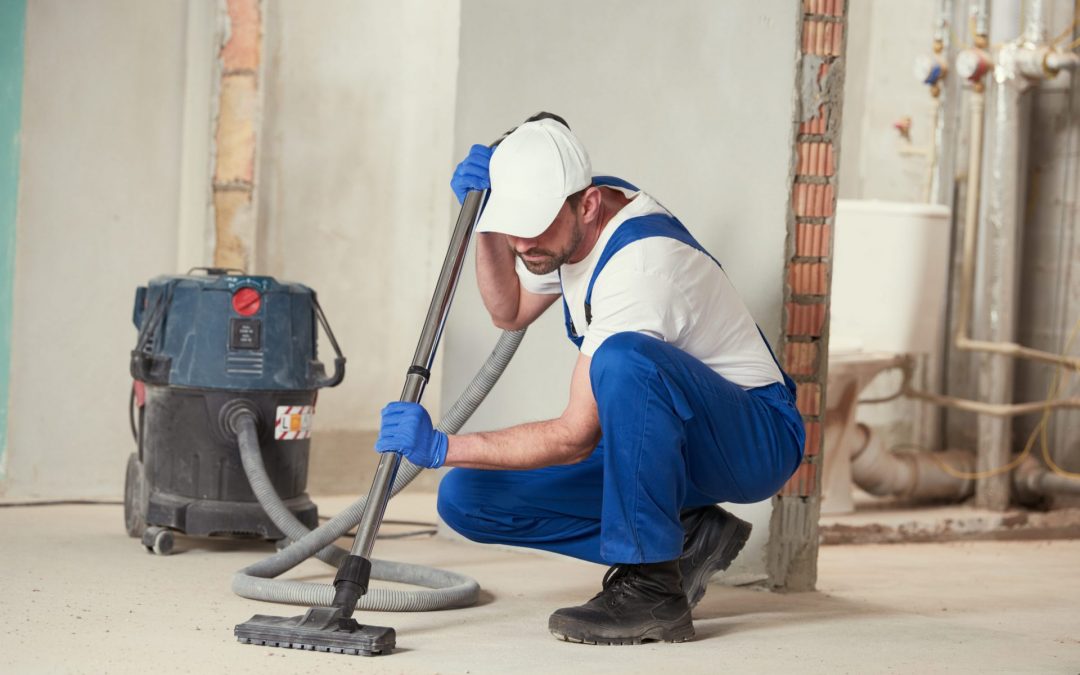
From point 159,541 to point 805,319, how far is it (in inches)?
56.3

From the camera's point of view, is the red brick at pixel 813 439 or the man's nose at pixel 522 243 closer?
the man's nose at pixel 522 243

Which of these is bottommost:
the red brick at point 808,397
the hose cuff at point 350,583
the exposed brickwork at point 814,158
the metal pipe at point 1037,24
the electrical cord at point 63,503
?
the electrical cord at point 63,503

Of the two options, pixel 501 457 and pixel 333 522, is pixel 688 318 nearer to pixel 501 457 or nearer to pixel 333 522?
pixel 501 457

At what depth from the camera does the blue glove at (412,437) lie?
2.14 m

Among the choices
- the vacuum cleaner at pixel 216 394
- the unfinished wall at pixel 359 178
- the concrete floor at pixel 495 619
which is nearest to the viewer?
the concrete floor at pixel 495 619

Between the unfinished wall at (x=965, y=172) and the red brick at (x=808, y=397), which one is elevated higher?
the unfinished wall at (x=965, y=172)

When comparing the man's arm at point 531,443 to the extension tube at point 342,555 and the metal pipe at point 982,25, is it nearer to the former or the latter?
the extension tube at point 342,555

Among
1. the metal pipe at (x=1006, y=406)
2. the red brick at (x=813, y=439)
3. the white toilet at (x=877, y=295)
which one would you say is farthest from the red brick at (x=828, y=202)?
the metal pipe at (x=1006, y=406)

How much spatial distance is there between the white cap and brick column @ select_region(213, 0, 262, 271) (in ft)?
5.75

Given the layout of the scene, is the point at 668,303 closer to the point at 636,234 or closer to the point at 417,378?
the point at 636,234

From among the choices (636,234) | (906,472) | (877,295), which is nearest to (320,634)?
(636,234)

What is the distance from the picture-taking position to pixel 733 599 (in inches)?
111

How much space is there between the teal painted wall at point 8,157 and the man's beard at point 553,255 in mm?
1893

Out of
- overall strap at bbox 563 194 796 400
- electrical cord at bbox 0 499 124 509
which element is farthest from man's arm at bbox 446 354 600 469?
electrical cord at bbox 0 499 124 509
